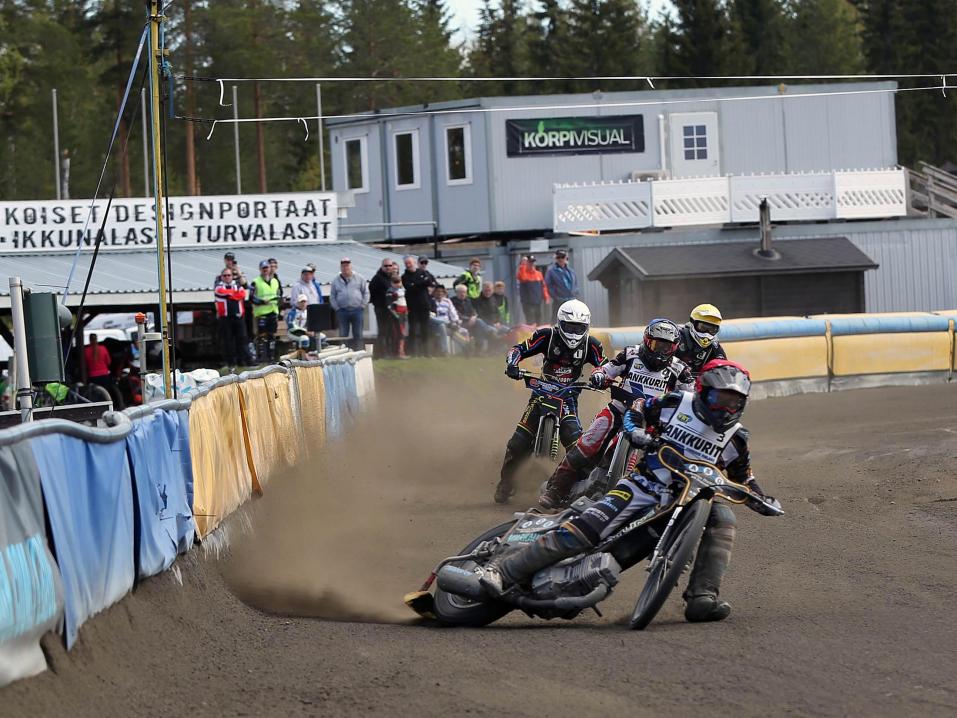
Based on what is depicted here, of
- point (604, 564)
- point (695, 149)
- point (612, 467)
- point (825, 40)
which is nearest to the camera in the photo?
point (604, 564)

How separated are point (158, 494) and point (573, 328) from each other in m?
5.75

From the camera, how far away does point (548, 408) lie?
13.9m

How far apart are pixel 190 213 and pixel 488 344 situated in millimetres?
7974

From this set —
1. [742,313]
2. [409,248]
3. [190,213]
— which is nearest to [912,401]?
[742,313]

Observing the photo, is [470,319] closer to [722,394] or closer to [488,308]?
[488,308]

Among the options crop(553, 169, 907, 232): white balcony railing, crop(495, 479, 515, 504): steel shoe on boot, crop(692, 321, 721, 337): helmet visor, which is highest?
crop(553, 169, 907, 232): white balcony railing

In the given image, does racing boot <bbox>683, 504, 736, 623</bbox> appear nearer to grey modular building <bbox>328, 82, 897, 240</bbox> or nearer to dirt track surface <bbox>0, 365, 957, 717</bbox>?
dirt track surface <bbox>0, 365, 957, 717</bbox>

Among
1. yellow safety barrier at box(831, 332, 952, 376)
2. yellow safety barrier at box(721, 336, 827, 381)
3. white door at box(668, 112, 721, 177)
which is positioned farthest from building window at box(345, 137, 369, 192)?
yellow safety barrier at box(831, 332, 952, 376)

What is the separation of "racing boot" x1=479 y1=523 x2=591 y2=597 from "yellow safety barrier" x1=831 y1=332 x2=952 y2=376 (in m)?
20.3

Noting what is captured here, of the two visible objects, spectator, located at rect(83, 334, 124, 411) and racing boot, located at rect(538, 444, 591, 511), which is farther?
spectator, located at rect(83, 334, 124, 411)

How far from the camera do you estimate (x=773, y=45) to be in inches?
3386

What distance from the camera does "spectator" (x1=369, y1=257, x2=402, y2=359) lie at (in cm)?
2573

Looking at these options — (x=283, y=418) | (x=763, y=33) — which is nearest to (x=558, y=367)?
(x=283, y=418)

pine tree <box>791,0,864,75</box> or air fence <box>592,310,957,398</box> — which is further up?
pine tree <box>791,0,864,75</box>
